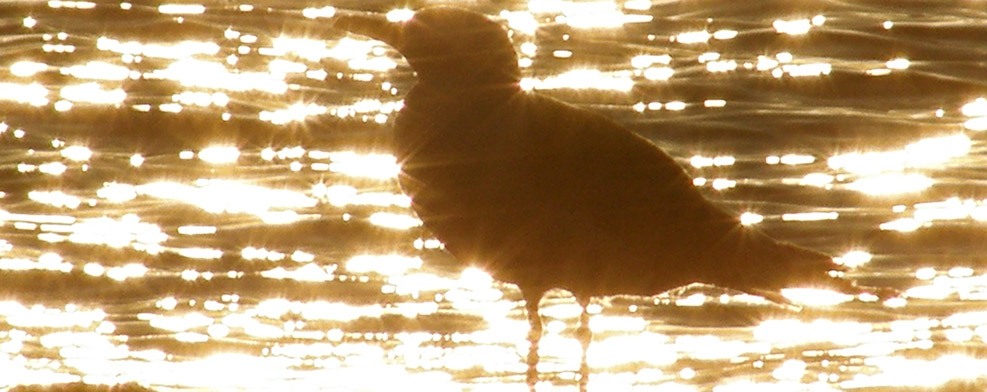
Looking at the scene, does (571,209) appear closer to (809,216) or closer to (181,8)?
(809,216)

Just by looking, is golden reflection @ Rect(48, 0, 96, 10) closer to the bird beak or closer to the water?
the water

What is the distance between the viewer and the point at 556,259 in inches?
152

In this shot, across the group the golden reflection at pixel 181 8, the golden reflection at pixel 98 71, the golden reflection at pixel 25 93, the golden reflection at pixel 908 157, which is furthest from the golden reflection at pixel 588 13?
the golden reflection at pixel 25 93

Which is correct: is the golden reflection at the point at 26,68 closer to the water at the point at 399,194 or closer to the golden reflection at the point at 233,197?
the water at the point at 399,194

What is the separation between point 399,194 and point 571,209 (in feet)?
9.95

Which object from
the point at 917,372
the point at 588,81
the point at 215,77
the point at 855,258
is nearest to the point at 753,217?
the point at 855,258

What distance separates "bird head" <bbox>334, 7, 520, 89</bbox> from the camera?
4.09m

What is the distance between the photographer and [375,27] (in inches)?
169

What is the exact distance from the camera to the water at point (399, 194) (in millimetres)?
4828

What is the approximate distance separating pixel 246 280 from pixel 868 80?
3685 millimetres

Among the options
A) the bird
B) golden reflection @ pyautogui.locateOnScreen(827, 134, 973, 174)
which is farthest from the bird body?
golden reflection @ pyautogui.locateOnScreen(827, 134, 973, 174)

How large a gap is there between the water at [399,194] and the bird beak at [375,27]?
1040 millimetres

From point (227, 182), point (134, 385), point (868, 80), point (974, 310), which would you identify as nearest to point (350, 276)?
point (227, 182)

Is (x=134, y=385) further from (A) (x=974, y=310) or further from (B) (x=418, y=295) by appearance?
(A) (x=974, y=310)
